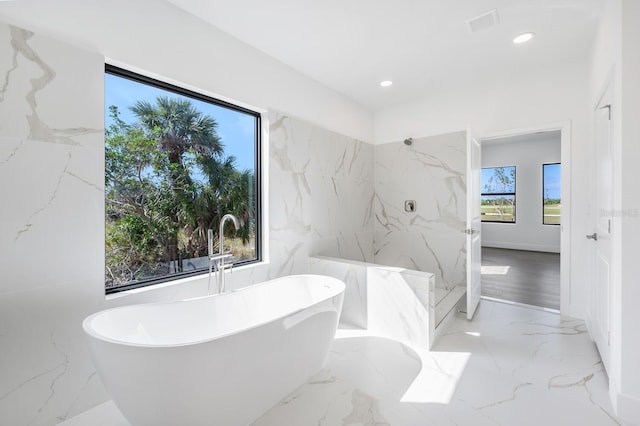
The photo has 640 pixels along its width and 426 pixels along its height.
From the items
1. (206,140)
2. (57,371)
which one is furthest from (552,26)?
(57,371)

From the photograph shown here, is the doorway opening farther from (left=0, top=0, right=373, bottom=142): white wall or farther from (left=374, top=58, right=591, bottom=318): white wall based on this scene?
(left=0, top=0, right=373, bottom=142): white wall

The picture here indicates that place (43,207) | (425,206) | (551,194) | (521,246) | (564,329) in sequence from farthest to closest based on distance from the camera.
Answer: (521,246) < (551,194) < (425,206) < (564,329) < (43,207)

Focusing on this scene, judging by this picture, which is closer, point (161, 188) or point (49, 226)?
point (49, 226)

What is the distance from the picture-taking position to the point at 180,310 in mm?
1869

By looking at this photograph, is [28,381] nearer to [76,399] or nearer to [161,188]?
[76,399]

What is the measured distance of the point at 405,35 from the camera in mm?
2416

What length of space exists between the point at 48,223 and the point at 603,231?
3485 millimetres

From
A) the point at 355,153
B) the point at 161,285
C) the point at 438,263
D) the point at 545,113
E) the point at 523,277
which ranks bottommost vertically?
the point at 523,277

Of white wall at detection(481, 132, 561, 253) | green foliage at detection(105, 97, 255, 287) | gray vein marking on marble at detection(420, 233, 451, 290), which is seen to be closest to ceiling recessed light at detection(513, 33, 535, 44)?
gray vein marking on marble at detection(420, 233, 451, 290)

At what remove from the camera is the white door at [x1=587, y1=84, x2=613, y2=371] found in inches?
76.5

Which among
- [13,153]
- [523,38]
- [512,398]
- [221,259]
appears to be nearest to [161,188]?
[221,259]

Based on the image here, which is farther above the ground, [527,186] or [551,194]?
[527,186]

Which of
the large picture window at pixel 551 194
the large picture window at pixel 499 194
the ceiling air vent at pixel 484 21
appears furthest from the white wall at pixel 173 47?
the large picture window at pixel 551 194

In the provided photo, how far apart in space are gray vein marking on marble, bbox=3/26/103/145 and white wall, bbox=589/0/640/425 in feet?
9.89
